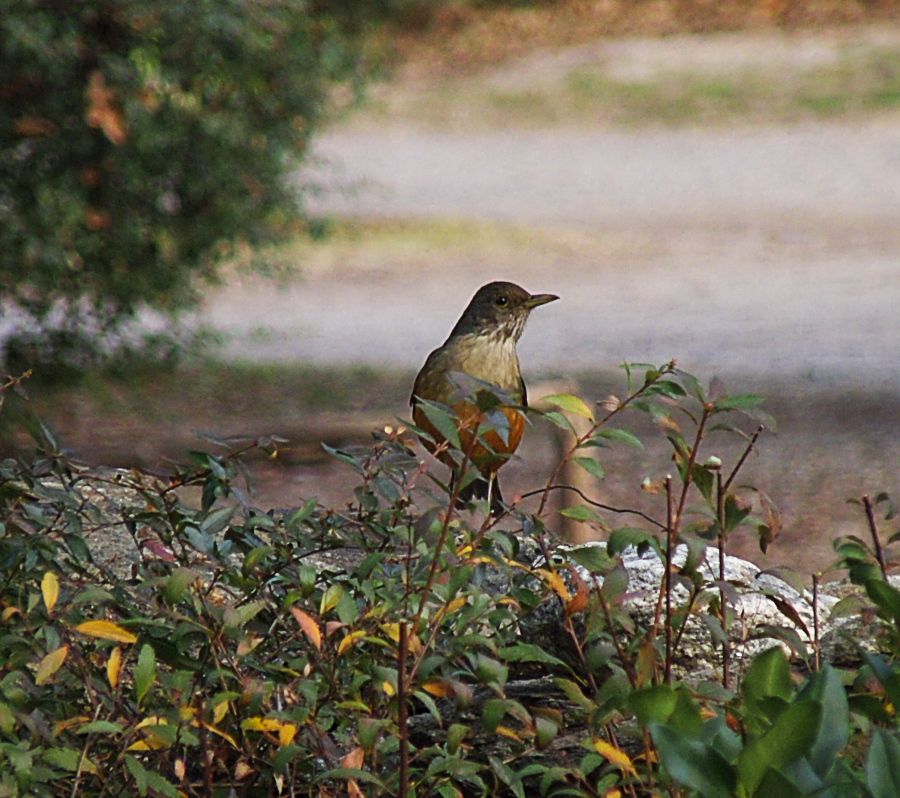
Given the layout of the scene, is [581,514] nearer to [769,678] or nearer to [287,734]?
[287,734]

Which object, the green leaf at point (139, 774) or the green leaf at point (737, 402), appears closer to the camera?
the green leaf at point (139, 774)

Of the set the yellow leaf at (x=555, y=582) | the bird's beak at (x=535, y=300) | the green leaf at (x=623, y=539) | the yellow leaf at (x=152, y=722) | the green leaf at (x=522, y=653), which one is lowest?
the yellow leaf at (x=152, y=722)

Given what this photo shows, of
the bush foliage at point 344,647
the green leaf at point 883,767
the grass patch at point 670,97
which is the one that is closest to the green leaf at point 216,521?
the bush foliage at point 344,647

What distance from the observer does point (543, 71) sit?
99.7 feet

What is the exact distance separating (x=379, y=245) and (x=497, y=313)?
46.2ft

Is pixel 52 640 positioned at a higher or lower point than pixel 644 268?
lower

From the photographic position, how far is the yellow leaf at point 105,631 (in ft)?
8.07

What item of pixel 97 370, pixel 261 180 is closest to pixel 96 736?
pixel 261 180

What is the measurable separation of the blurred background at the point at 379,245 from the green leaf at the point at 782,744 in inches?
68.5

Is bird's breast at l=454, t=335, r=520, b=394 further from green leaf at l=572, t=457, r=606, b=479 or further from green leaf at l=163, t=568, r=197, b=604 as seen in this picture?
green leaf at l=163, t=568, r=197, b=604

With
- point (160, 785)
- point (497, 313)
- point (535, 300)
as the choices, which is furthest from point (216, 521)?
point (535, 300)

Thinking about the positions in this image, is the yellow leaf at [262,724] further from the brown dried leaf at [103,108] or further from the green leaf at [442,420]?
the brown dried leaf at [103,108]

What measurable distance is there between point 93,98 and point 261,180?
137 cm

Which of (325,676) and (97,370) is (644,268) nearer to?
(97,370)
